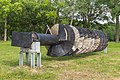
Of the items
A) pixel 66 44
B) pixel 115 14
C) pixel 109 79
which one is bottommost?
pixel 109 79

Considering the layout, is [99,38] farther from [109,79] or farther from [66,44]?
[109,79]

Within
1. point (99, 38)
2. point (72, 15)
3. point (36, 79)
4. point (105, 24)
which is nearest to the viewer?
point (36, 79)

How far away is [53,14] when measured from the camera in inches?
1099

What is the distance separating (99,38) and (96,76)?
473 cm

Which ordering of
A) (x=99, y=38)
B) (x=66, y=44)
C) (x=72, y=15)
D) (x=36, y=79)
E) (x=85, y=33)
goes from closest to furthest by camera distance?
(x=36, y=79) → (x=66, y=44) → (x=85, y=33) → (x=99, y=38) → (x=72, y=15)

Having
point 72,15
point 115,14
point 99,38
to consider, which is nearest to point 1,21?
point 72,15

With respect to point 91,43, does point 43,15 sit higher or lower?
higher

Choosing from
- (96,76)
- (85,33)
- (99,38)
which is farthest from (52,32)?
(96,76)

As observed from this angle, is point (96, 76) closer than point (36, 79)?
No

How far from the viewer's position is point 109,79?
554cm

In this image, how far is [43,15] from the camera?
2983 centimetres

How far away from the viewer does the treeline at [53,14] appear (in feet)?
90.0

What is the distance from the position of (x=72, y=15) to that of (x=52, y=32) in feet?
70.0

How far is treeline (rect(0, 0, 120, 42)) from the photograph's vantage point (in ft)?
90.0
